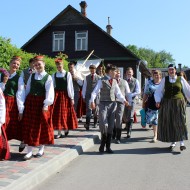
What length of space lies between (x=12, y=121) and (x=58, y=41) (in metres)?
26.2

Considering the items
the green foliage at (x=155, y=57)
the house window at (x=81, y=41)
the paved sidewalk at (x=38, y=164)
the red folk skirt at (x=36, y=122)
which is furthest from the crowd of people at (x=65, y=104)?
the green foliage at (x=155, y=57)

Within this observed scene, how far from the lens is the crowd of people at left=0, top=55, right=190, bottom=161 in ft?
21.5

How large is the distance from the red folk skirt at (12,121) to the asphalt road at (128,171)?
1.09 m

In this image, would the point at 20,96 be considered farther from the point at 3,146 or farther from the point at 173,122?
the point at 173,122

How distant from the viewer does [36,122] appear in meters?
6.55

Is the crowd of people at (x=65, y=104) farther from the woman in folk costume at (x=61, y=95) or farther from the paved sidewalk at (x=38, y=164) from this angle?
the paved sidewalk at (x=38, y=164)

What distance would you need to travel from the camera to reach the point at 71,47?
3203cm

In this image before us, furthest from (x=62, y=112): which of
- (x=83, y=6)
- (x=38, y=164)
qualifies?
(x=83, y=6)

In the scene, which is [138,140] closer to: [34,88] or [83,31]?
[34,88]

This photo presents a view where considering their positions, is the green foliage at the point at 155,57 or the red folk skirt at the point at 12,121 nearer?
the red folk skirt at the point at 12,121

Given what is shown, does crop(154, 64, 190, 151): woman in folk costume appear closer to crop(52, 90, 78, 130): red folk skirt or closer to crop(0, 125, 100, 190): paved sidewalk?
crop(0, 125, 100, 190): paved sidewalk

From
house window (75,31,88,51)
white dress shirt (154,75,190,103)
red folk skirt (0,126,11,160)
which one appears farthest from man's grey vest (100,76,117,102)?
house window (75,31,88,51)

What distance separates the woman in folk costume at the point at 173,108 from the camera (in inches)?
313

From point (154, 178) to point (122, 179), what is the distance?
19.3 inches
